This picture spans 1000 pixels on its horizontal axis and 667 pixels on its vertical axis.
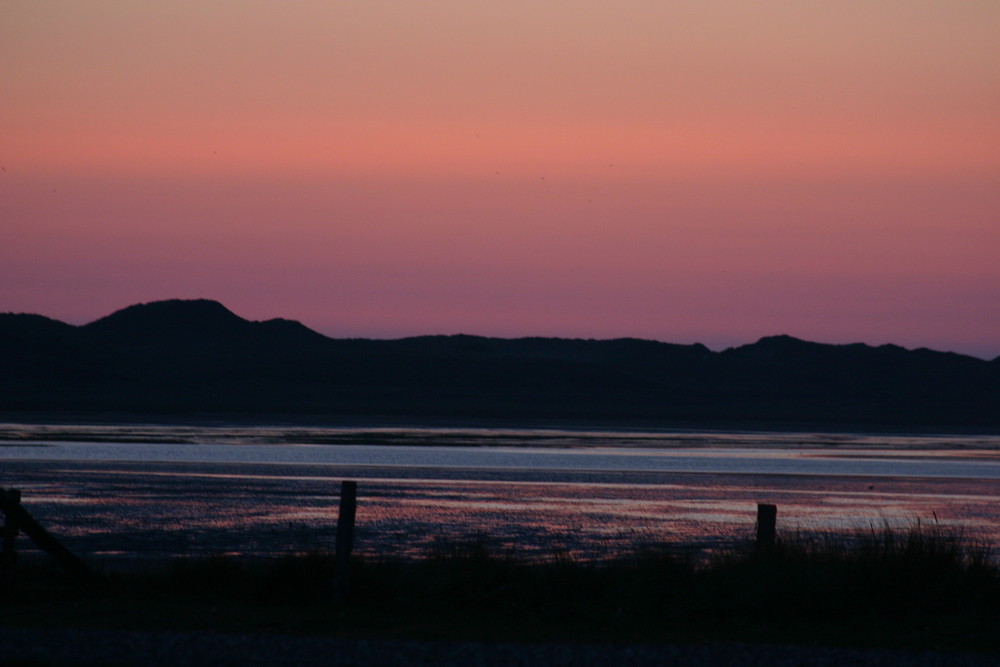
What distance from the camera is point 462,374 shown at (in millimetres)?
122188

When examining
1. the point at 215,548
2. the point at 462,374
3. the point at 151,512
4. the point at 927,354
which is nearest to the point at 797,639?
the point at 215,548

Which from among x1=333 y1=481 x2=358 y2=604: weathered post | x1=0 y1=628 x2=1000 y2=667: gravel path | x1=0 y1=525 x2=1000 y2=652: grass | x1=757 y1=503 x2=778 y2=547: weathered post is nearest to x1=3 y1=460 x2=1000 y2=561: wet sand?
x1=757 y1=503 x2=778 y2=547: weathered post

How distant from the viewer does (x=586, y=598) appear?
1171cm

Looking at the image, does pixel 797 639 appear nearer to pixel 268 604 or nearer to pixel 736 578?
pixel 736 578

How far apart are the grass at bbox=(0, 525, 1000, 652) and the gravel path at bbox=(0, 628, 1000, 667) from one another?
0.50 m

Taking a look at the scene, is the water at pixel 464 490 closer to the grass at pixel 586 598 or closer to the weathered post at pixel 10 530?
the grass at pixel 586 598

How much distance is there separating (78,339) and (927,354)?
99524 millimetres

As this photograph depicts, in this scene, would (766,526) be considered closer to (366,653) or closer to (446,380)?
(366,653)

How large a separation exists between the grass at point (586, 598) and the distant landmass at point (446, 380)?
59.5m

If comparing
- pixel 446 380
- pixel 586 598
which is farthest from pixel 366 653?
pixel 446 380

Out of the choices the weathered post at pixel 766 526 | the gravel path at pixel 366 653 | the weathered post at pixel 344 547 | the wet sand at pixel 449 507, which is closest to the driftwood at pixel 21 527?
the gravel path at pixel 366 653

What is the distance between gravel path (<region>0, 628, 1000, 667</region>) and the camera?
8.83 m

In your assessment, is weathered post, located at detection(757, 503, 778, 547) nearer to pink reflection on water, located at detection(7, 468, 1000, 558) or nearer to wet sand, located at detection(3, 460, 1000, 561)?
wet sand, located at detection(3, 460, 1000, 561)

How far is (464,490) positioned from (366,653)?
1742 cm
